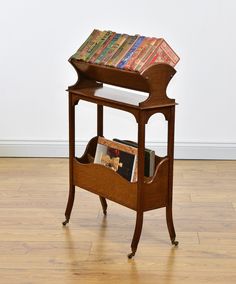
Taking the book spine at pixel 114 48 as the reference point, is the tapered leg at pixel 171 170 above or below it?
below

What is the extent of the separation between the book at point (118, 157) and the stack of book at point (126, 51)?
39 cm

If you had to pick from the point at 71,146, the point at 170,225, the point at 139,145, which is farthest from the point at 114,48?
the point at 170,225

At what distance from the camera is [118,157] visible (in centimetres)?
338

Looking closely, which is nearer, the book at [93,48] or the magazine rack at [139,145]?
the magazine rack at [139,145]

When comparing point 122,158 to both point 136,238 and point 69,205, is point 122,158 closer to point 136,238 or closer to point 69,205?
point 136,238

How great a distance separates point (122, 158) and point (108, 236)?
1.32 feet

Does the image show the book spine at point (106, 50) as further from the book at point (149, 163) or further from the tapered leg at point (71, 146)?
the book at point (149, 163)

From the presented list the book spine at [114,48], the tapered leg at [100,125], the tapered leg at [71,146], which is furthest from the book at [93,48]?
the tapered leg at [100,125]

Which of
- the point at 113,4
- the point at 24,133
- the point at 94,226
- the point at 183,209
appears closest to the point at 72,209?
the point at 94,226

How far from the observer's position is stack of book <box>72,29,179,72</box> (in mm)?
3113

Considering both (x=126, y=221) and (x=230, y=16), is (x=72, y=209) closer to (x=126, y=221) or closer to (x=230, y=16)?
(x=126, y=221)

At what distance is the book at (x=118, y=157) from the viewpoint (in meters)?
3.30

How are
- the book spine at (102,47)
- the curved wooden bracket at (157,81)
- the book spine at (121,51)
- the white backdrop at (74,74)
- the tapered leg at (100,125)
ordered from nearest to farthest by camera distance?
the curved wooden bracket at (157,81)
the book spine at (121,51)
the book spine at (102,47)
the tapered leg at (100,125)
the white backdrop at (74,74)

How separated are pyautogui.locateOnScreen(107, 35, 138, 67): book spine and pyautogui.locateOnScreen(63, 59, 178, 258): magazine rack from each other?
0.03 m
